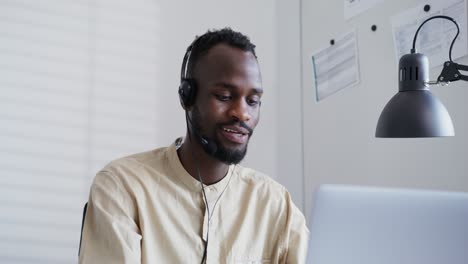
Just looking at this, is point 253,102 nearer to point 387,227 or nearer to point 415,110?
point 415,110

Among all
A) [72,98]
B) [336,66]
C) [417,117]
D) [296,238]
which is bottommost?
[296,238]

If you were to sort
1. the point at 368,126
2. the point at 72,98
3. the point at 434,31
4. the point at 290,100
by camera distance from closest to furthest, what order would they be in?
1. the point at 434,31
2. the point at 368,126
3. the point at 72,98
4. the point at 290,100

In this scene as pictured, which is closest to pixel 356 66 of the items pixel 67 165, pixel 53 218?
pixel 67 165

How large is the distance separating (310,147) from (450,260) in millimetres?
1317

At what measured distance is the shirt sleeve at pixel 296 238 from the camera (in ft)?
3.34

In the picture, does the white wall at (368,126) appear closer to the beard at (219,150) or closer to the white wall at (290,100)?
the white wall at (290,100)

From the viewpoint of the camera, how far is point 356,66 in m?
1.59

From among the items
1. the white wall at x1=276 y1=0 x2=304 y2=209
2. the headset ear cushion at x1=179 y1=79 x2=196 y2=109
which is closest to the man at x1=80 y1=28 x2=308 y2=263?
the headset ear cushion at x1=179 y1=79 x2=196 y2=109

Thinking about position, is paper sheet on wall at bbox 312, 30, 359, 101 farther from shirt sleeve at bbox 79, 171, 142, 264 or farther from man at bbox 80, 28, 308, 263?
shirt sleeve at bbox 79, 171, 142, 264

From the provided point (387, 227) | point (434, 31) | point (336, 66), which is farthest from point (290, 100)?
point (387, 227)

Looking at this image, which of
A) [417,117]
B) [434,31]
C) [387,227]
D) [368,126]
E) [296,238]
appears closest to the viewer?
[387,227]

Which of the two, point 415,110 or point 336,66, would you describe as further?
point 336,66

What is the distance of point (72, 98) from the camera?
1.65 m

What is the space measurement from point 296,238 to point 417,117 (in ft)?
1.31
